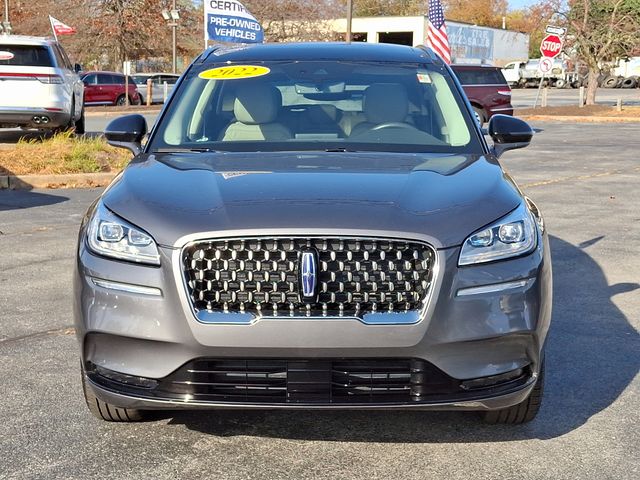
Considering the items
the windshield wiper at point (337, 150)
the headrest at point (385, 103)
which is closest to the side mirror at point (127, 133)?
the windshield wiper at point (337, 150)

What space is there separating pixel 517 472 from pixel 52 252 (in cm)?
549

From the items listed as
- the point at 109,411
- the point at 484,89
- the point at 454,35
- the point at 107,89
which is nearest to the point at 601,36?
the point at 484,89

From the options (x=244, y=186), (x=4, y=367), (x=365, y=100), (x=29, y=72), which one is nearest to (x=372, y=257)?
(x=244, y=186)

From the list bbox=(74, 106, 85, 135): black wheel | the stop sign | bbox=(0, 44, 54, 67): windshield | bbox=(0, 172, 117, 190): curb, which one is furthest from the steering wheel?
the stop sign

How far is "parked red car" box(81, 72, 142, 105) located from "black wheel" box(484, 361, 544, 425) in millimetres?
38030

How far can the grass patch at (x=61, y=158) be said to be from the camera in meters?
13.1

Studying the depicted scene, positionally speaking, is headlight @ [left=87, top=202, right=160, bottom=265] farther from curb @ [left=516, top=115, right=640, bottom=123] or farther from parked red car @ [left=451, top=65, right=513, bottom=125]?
curb @ [left=516, top=115, right=640, bottom=123]

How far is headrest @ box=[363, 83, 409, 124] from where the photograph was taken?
204 inches

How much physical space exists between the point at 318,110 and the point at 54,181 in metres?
8.39

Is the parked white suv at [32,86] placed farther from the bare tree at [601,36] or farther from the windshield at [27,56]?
the bare tree at [601,36]

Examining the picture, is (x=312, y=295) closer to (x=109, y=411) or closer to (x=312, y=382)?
(x=312, y=382)

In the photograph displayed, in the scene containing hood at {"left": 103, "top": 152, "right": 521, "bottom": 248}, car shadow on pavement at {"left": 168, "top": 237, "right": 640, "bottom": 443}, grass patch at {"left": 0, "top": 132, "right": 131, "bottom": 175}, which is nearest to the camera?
hood at {"left": 103, "top": 152, "right": 521, "bottom": 248}

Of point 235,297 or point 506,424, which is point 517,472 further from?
point 235,297

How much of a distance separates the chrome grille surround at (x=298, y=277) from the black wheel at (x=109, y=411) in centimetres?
83
